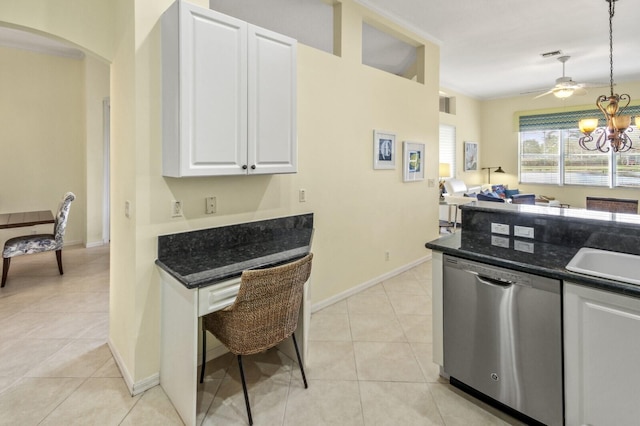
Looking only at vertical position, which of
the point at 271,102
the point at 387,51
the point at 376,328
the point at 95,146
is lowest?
the point at 376,328

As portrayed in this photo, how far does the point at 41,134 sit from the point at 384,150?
5.12 metres

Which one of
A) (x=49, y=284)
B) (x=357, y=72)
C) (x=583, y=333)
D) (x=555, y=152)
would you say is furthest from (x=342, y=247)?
(x=555, y=152)

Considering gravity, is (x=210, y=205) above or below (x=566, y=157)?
below

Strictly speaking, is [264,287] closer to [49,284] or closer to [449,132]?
[49,284]

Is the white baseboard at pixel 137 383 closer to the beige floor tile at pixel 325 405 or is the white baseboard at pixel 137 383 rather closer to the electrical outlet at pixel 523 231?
the beige floor tile at pixel 325 405

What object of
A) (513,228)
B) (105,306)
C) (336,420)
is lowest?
(336,420)

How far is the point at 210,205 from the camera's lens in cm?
238

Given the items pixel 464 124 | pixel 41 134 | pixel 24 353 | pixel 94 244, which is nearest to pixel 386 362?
pixel 24 353

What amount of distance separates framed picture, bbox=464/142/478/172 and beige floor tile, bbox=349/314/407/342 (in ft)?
20.3

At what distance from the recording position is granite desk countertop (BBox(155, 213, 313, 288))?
189 centimetres

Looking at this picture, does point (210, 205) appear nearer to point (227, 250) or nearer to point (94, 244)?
point (227, 250)

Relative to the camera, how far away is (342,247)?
11.7 feet

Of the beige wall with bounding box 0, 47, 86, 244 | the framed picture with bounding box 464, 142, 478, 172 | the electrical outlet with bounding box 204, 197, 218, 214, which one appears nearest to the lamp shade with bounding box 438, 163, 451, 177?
the framed picture with bounding box 464, 142, 478, 172

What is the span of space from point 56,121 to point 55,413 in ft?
16.3
